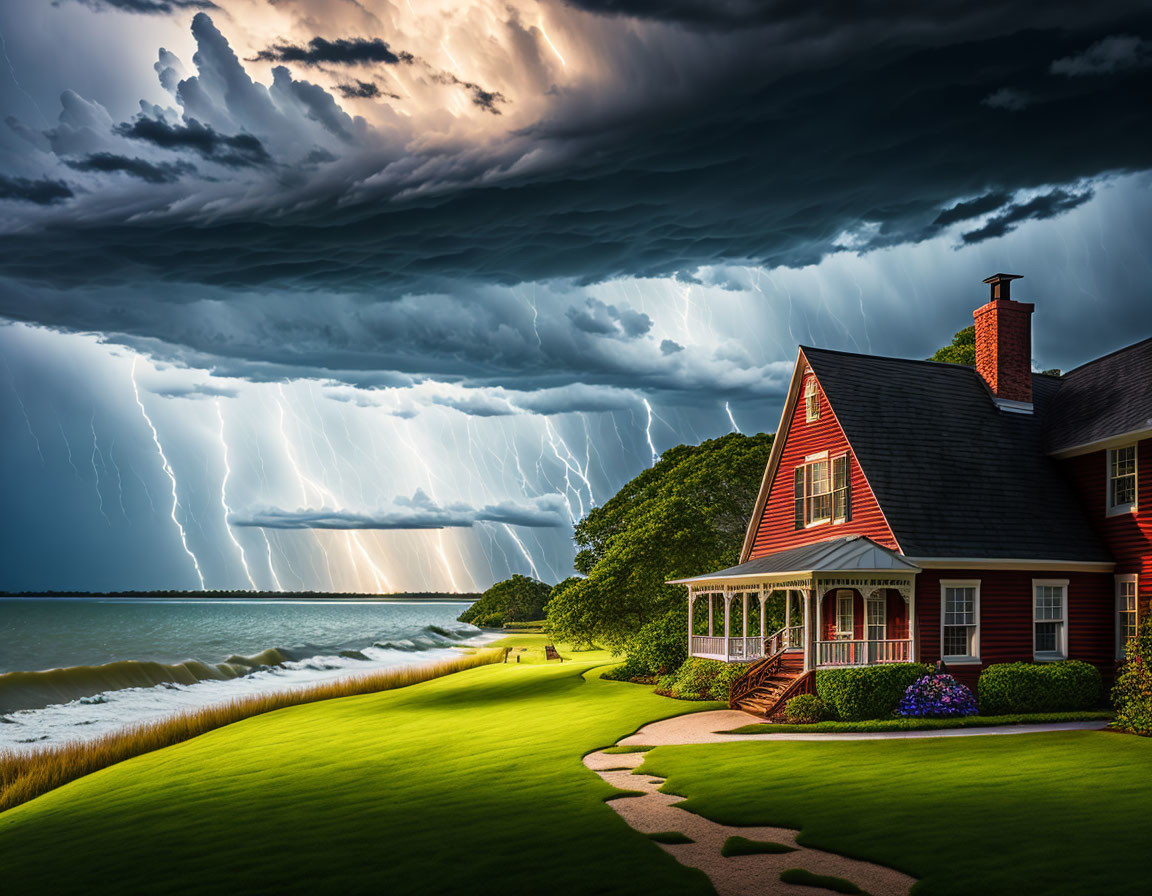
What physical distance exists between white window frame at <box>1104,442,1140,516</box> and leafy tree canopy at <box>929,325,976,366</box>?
17072mm

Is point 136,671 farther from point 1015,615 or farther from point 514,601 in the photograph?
point 514,601

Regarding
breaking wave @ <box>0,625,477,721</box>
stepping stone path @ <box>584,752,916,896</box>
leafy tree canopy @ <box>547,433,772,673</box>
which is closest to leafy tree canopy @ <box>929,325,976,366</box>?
leafy tree canopy @ <box>547,433,772,673</box>

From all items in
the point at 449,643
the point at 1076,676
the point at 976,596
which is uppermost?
the point at 976,596

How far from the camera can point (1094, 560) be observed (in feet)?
92.0

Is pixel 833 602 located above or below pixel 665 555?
below

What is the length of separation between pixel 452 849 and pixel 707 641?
19619 millimetres

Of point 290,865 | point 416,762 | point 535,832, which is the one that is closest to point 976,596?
point 416,762

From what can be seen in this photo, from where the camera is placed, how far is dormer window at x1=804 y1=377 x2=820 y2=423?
3158 cm

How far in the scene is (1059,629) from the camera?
91.8 ft

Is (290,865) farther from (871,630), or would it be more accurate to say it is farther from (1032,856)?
(871,630)

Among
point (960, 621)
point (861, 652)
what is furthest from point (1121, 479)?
point (861, 652)

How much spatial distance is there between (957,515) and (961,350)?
20.6 metres

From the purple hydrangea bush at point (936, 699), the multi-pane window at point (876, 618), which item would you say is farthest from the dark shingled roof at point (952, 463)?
the purple hydrangea bush at point (936, 699)

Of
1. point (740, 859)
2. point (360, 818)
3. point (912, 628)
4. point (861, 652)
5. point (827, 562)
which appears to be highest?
point (827, 562)
